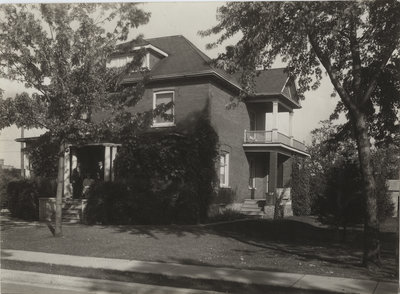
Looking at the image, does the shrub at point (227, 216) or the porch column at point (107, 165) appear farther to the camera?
the shrub at point (227, 216)

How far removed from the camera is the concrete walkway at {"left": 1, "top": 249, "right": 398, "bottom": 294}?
307 inches

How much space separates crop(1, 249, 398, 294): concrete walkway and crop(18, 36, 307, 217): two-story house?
9.37 metres

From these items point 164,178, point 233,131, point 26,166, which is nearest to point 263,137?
point 233,131

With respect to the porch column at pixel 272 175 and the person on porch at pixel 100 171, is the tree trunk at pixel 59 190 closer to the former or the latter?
the person on porch at pixel 100 171

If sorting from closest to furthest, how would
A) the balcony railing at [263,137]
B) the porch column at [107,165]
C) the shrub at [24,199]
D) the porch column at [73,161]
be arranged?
the shrub at [24,199] < the porch column at [107,165] < the porch column at [73,161] < the balcony railing at [263,137]

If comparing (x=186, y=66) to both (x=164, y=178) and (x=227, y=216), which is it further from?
(x=227, y=216)

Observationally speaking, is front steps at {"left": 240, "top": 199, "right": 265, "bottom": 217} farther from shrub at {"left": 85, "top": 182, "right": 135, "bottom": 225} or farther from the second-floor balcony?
shrub at {"left": 85, "top": 182, "right": 135, "bottom": 225}

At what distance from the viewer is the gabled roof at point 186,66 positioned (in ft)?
69.2

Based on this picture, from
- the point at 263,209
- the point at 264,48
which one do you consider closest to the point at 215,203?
the point at 263,209

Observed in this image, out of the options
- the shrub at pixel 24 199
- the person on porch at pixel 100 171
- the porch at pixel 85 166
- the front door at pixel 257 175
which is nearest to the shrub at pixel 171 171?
the porch at pixel 85 166

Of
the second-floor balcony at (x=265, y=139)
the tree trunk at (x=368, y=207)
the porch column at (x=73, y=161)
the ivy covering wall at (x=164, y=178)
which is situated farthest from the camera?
the second-floor balcony at (x=265, y=139)

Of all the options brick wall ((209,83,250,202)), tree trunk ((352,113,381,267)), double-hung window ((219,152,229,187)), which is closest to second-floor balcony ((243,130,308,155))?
brick wall ((209,83,250,202))

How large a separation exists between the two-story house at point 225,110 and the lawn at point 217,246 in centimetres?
539

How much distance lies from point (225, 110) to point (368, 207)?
13.2m
